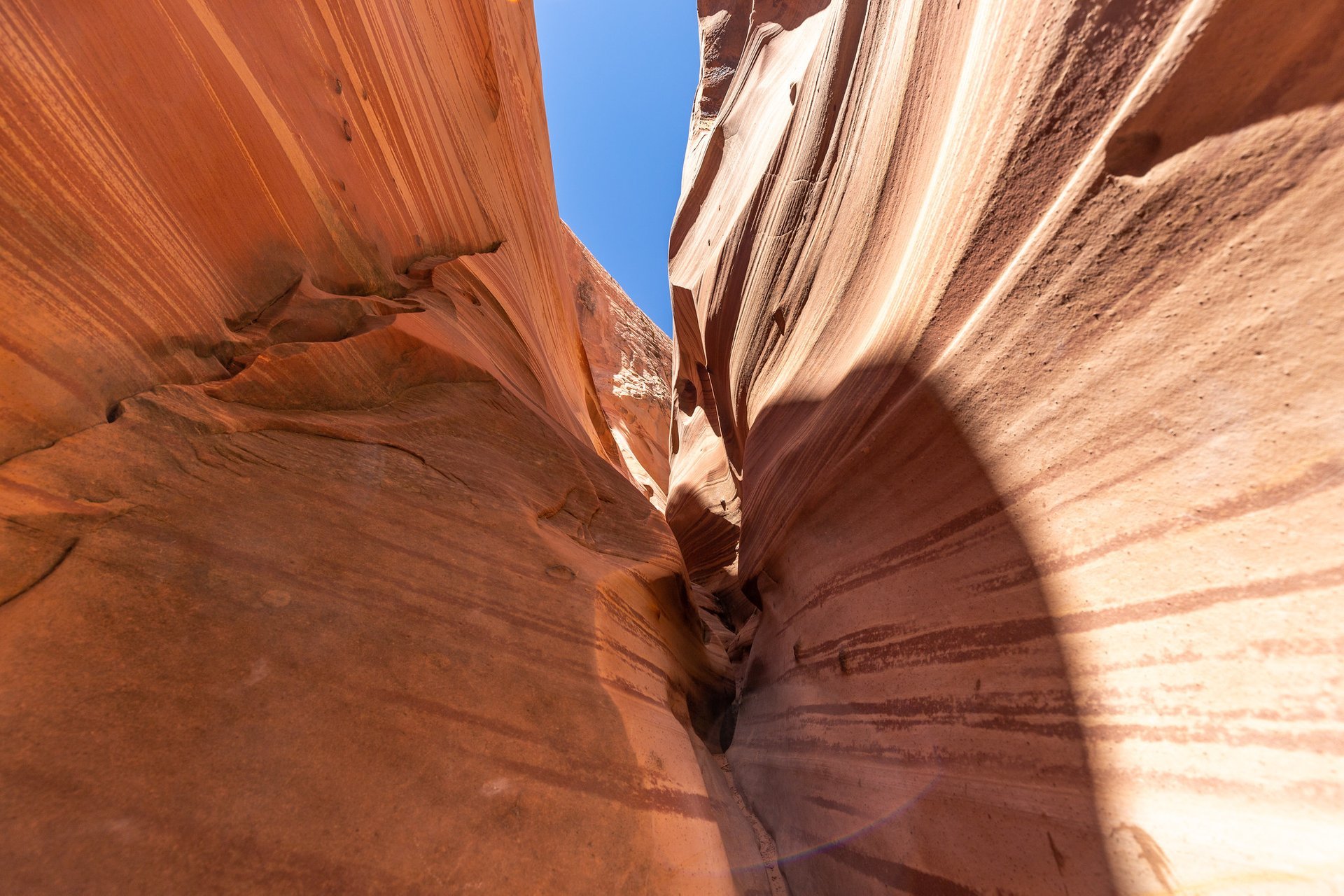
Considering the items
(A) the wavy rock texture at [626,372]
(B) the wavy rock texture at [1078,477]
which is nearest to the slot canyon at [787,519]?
(B) the wavy rock texture at [1078,477]

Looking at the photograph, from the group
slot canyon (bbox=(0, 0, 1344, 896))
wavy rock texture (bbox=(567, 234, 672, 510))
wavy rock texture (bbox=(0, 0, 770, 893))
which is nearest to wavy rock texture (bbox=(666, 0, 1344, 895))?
slot canyon (bbox=(0, 0, 1344, 896))

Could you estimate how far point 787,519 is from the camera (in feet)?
7.74

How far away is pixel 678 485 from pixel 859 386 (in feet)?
13.3

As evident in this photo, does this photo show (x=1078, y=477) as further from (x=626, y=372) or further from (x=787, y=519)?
(x=626, y=372)

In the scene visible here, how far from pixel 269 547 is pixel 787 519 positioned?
6.06 feet

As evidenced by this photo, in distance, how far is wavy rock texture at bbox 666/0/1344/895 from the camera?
0.86 m

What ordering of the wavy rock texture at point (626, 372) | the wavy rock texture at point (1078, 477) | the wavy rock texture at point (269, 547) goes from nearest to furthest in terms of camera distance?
1. the wavy rock texture at point (1078, 477)
2. the wavy rock texture at point (269, 547)
3. the wavy rock texture at point (626, 372)

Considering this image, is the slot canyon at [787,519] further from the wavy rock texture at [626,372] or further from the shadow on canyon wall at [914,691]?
the wavy rock texture at [626,372]

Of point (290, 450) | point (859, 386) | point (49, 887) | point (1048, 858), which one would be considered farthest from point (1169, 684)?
point (290, 450)

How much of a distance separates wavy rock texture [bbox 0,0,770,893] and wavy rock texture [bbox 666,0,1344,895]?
677mm

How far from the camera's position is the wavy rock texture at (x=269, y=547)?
0.98m

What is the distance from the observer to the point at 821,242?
103 inches

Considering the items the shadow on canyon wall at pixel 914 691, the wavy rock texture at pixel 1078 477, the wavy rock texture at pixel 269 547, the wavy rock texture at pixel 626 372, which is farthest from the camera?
the wavy rock texture at pixel 626 372

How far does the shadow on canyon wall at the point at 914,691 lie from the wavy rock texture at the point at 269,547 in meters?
0.39
